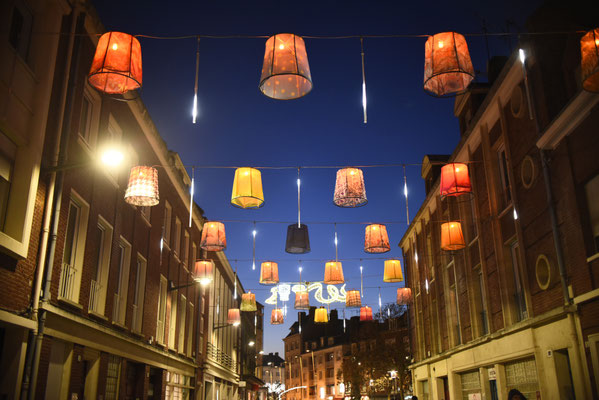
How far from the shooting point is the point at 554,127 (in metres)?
11.7

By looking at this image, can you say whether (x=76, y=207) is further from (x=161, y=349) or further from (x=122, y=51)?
(x=161, y=349)

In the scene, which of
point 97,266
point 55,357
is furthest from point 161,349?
point 55,357

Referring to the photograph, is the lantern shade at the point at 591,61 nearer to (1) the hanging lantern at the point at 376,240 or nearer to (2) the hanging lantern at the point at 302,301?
(1) the hanging lantern at the point at 376,240

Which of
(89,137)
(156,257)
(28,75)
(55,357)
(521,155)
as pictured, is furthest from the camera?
(156,257)

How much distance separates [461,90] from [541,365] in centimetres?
764

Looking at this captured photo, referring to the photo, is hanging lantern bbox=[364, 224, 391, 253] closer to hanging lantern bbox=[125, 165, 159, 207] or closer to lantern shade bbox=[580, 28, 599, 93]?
hanging lantern bbox=[125, 165, 159, 207]

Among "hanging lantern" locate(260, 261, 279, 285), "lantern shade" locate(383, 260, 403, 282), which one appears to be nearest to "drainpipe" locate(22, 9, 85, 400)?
"hanging lantern" locate(260, 261, 279, 285)

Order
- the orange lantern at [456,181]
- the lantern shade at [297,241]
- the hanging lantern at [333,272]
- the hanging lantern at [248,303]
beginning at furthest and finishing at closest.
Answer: the hanging lantern at [248,303], the hanging lantern at [333,272], the lantern shade at [297,241], the orange lantern at [456,181]

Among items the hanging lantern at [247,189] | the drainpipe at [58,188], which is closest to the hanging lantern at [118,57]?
the drainpipe at [58,188]

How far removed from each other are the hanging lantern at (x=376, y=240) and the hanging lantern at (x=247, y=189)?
164 inches

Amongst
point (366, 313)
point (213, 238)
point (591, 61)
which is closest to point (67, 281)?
point (213, 238)

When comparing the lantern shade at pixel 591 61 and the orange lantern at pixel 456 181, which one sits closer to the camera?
the lantern shade at pixel 591 61

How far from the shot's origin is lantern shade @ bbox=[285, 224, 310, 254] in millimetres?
15492

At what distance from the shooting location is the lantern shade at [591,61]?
7887 mm
